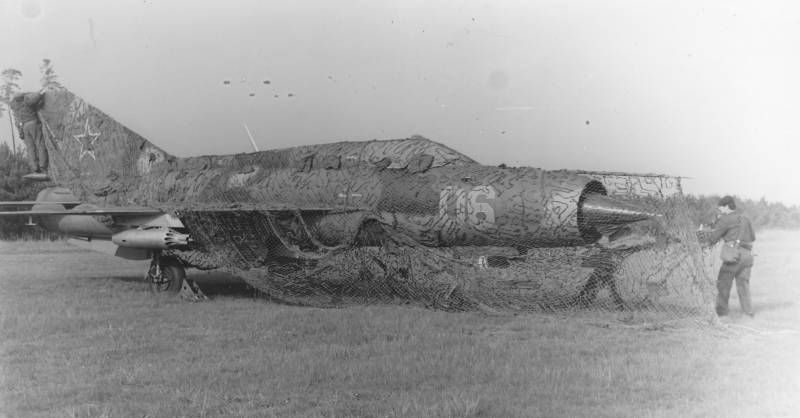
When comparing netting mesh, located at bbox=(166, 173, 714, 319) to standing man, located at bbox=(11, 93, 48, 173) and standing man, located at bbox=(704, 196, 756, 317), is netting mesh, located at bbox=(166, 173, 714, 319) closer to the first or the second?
standing man, located at bbox=(704, 196, 756, 317)

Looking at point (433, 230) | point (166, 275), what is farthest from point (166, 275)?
point (433, 230)

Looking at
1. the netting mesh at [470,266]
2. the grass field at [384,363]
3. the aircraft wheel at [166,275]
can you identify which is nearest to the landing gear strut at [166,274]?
the aircraft wheel at [166,275]

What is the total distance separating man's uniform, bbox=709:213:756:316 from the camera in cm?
844

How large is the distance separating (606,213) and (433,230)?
221 cm

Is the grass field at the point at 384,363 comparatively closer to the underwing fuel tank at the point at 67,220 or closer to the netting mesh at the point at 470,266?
the netting mesh at the point at 470,266

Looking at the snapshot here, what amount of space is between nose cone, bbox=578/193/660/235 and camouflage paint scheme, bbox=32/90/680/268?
11 cm

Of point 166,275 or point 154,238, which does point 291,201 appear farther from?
point 166,275

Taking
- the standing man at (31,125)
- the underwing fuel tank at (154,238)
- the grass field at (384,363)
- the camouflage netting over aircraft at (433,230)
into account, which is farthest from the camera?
the standing man at (31,125)

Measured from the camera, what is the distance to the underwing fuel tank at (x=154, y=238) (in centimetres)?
1063

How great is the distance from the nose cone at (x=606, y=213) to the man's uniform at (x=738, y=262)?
57.2 inches

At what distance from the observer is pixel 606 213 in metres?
7.93

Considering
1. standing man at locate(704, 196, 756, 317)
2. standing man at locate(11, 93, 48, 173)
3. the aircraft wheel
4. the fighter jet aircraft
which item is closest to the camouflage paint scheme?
the fighter jet aircraft

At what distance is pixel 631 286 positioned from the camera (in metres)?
8.38

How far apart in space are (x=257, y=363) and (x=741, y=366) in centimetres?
419
